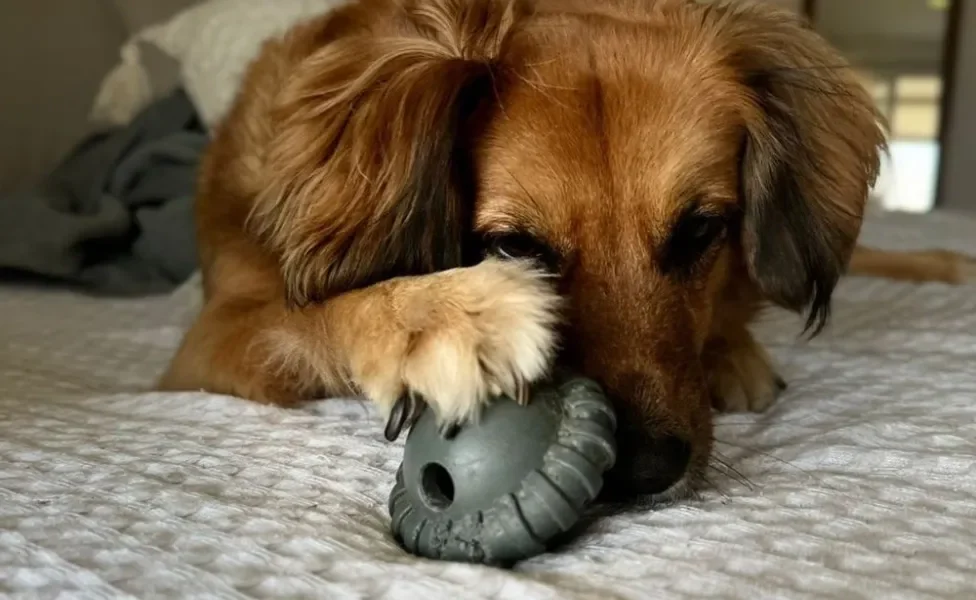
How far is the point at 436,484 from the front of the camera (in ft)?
2.76

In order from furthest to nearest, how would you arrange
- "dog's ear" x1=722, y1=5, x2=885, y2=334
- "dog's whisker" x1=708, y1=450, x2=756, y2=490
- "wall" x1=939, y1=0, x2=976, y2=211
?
"wall" x1=939, y1=0, x2=976, y2=211, "dog's ear" x1=722, y1=5, x2=885, y2=334, "dog's whisker" x1=708, y1=450, x2=756, y2=490

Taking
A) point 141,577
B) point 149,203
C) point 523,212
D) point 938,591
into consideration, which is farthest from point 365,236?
point 149,203

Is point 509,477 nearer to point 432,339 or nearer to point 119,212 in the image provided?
point 432,339

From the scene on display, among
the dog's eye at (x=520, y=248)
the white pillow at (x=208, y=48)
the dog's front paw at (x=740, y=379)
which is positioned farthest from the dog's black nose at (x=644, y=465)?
the white pillow at (x=208, y=48)

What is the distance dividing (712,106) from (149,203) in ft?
5.55

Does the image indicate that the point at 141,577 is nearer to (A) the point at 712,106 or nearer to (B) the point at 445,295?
(B) the point at 445,295

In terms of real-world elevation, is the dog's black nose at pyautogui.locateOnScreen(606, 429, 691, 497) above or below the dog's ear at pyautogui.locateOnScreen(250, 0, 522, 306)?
below

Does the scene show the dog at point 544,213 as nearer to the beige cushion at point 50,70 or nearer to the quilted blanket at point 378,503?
the quilted blanket at point 378,503

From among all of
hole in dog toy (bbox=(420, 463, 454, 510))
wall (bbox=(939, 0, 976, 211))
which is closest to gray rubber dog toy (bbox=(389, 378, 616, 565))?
hole in dog toy (bbox=(420, 463, 454, 510))

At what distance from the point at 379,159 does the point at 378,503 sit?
0.39 m

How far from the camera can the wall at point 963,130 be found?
4246 millimetres

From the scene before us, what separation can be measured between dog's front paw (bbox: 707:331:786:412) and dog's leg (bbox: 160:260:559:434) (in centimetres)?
48

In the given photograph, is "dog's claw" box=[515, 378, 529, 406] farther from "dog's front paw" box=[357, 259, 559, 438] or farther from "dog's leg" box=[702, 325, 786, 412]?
"dog's leg" box=[702, 325, 786, 412]

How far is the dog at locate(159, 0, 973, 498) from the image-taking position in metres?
0.94
